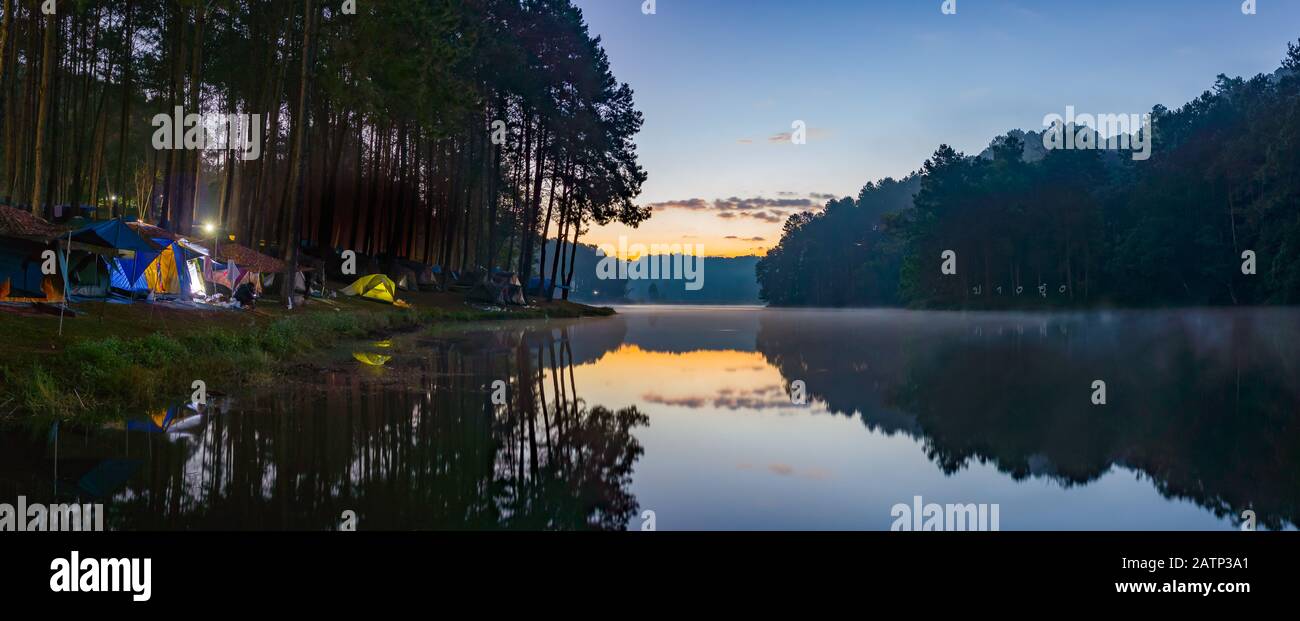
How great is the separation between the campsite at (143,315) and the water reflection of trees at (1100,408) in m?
10.6

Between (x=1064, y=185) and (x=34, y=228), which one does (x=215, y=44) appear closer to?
(x=34, y=228)

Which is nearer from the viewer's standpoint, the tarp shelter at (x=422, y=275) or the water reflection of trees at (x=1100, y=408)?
the water reflection of trees at (x=1100, y=408)

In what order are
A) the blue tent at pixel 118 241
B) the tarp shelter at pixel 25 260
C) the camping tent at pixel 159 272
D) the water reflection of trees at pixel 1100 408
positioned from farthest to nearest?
the camping tent at pixel 159 272
the blue tent at pixel 118 241
the tarp shelter at pixel 25 260
the water reflection of trees at pixel 1100 408

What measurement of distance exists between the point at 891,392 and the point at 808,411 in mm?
3053

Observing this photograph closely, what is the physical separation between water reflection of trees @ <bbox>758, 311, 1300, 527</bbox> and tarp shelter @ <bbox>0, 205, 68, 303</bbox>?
1809 cm

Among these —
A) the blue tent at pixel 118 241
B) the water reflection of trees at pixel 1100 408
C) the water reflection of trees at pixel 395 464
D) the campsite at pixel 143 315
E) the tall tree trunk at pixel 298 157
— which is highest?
the tall tree trunk at pixel 298 157

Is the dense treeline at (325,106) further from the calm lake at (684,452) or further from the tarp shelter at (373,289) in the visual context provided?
the calm lake at (684,452)

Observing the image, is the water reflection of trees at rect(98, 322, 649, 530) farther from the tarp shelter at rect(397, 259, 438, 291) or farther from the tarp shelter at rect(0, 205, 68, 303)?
the tarp shelter at rect(397, 259, 438, 291)

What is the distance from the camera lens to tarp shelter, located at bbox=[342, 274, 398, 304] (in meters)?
35.9

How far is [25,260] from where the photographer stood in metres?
18.7

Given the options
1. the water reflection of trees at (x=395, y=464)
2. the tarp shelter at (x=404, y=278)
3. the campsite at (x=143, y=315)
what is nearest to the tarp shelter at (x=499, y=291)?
the tarp shelter at (x=404, y=278)

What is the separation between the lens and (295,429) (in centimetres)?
909

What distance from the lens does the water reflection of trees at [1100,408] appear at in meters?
7.41
